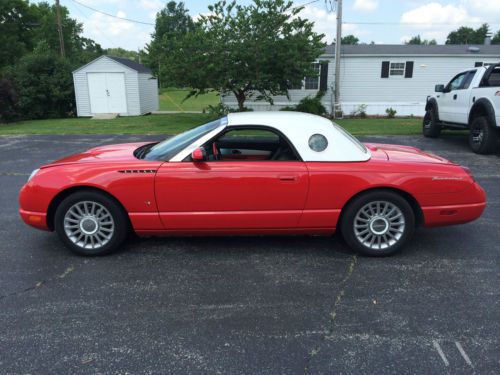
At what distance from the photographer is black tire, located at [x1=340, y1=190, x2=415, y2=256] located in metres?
4.11

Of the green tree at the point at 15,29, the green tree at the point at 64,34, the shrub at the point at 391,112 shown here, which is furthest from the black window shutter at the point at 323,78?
the green tree at the point at 15,29

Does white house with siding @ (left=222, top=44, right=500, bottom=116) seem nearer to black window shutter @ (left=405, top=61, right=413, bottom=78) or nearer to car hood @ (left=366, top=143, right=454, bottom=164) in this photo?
black window shutter @ (left=405, top=61, right=413, bottom=78)

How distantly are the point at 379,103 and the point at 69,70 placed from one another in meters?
17.2

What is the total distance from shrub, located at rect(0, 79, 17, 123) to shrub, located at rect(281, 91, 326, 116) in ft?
42.4

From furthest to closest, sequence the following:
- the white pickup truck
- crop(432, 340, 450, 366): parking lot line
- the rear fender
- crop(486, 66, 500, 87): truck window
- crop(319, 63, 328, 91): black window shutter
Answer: crop(319, 63, 328, 91): black window shutter
crop(486, 66, 500, 87): truck window
the white pickup truck
the rear fender
crop(432, 340, 450, 366): parking lot line

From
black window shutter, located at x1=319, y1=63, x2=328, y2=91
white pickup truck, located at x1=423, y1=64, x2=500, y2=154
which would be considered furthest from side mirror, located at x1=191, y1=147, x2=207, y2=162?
black window shutter, located at x1=319, y1=63, x2=328, y2=91

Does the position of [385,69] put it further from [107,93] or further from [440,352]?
[440,352]

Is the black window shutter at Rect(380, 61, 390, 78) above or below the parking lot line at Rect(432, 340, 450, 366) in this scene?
above

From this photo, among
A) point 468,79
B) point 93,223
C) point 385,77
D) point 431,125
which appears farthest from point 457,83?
point 385,77

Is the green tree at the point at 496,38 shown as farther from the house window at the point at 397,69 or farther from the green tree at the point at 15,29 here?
the green tree at the point at 15,29

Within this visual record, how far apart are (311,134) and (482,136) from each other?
7.56m

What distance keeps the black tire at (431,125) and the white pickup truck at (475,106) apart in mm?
241

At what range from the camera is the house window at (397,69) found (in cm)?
2195

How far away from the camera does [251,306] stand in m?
3.29
